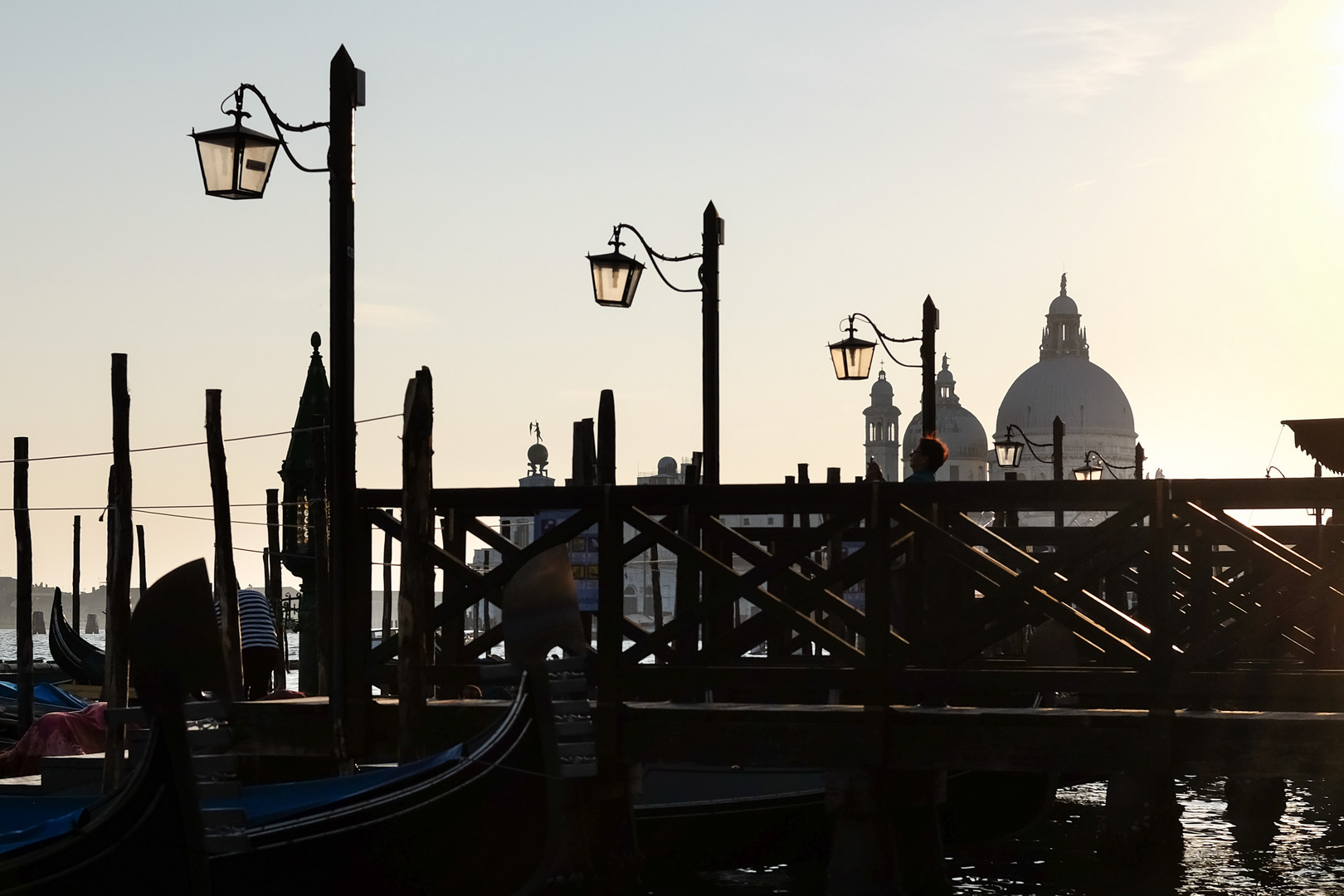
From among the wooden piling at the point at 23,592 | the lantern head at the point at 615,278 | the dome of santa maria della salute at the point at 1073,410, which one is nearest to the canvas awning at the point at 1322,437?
the lantern head at the point at 615,278

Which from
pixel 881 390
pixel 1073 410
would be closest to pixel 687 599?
pixel 1073 410

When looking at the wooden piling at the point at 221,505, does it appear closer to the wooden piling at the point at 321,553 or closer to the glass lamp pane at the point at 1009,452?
the wooden piling at the point at 321,553

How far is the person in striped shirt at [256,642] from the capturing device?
1341cm

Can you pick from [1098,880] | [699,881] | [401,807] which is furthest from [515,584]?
[1098,880]

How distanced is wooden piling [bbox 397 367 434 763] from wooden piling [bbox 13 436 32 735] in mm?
10933

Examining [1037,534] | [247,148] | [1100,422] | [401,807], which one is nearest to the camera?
[401,807]

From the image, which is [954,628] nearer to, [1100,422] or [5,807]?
[5,807]

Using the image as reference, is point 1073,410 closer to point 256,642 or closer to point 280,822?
point 256,642

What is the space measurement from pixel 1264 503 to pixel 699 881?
398cm

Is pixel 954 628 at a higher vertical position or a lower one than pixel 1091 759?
higher

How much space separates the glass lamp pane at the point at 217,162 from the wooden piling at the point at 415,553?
1.44 m

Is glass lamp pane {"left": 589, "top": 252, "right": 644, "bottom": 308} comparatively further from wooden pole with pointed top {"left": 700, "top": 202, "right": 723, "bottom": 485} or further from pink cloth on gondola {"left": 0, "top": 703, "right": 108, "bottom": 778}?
pink cloth on gondola {"left": 0, "top": 703, "right": 108, "bottom": 778}

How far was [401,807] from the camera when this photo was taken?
718 cm

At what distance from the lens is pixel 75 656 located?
33.2m
